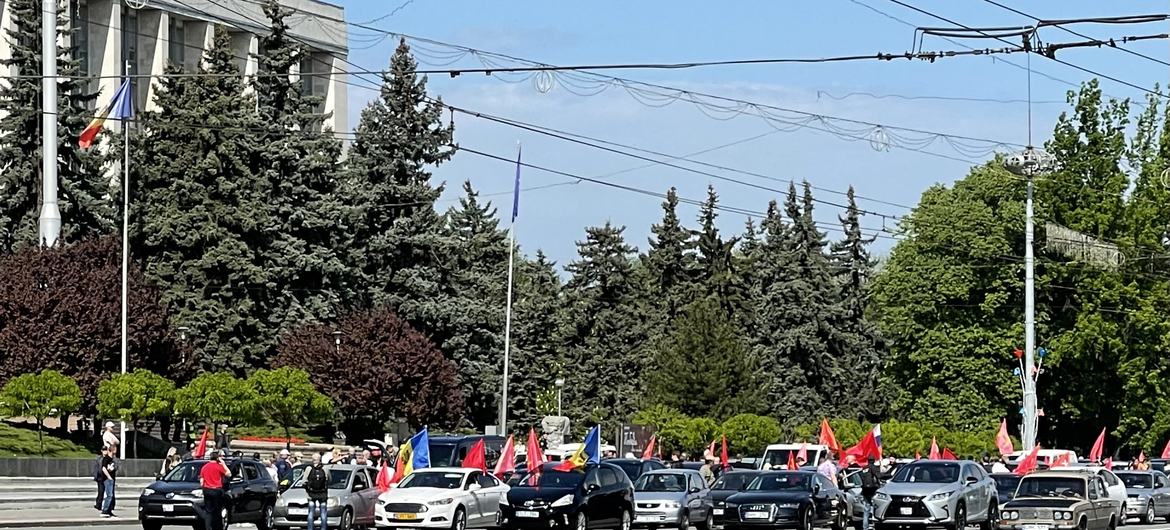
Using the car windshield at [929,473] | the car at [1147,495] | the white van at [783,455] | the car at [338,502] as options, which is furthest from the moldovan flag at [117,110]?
the car at [1147,495]

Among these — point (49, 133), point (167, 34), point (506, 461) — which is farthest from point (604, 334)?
point (506, 461)

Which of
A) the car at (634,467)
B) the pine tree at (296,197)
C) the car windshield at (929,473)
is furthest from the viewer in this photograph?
the pine tree at (296,197)

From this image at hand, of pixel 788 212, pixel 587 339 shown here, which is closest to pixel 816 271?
pixel 788 212

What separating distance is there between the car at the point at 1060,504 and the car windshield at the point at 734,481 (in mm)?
5064

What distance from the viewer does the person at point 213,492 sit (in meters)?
28.4

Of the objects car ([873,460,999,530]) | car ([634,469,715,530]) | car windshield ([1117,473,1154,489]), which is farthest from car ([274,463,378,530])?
car windshield ([1117,473,1154,489])

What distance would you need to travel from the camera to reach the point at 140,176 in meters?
68.7

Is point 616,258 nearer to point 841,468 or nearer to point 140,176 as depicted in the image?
point 140,176

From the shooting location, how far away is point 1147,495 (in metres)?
46.5

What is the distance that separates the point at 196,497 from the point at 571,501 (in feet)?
23.1

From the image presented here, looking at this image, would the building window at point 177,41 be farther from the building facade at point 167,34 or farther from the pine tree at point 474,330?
the pine tree at point 474,330

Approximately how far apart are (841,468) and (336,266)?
2870cm

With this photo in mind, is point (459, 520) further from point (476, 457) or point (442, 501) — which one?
point (476, 457)

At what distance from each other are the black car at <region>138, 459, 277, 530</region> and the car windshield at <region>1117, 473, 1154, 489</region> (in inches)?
894
